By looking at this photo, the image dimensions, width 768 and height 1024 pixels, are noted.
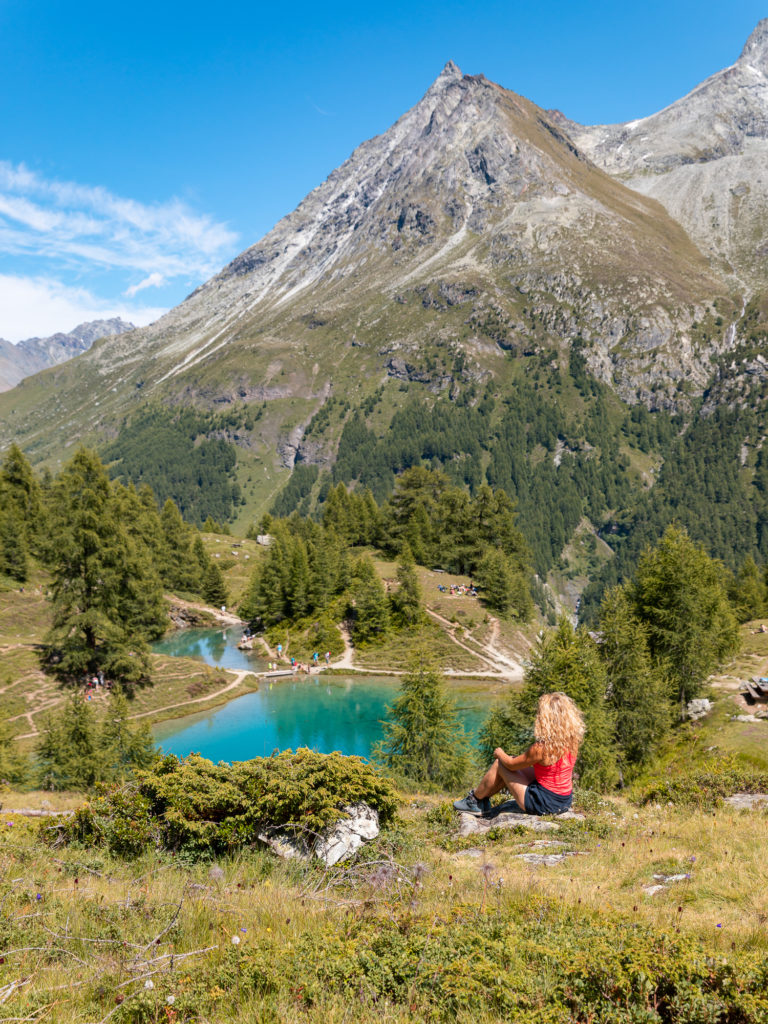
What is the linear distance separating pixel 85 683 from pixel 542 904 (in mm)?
47292

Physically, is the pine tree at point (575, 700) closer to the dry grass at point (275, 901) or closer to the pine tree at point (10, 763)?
the dry grass at point (275, 901)

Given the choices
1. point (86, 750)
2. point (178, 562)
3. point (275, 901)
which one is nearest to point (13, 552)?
point (178, 562)

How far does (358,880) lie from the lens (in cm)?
895

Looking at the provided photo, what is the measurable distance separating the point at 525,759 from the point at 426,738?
73.6ft

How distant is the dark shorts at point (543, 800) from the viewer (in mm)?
10898

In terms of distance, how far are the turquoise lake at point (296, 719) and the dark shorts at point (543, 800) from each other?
28.9m

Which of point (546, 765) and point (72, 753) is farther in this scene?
point (72, 753)

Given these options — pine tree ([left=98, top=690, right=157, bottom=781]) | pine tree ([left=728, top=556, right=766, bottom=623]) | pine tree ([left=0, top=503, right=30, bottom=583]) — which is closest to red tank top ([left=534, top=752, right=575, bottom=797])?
pine tree ([left=98, top=690, right=157, bottom=781])

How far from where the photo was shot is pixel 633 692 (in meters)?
31.9

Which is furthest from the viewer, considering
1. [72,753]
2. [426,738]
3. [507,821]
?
[426,738]

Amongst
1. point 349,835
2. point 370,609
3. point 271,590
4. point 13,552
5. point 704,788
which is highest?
point 13,552

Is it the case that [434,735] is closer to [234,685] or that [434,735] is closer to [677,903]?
[677,903]

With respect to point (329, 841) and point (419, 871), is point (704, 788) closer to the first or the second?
point (419, 871)

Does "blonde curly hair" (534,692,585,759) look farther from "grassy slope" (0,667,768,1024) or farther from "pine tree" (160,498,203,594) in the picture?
"pine tree" (160,498,203,594)
